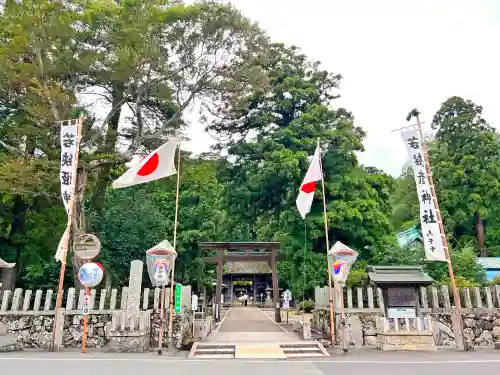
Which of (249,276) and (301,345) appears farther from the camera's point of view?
(249,276)

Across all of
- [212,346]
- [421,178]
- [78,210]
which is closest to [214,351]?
[212,346]

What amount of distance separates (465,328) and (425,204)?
4168 mm

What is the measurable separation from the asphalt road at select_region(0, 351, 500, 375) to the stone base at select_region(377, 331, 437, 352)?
78cm

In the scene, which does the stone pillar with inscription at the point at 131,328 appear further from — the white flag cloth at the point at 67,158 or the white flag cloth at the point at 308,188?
the white flag cloth at the point at 308,188

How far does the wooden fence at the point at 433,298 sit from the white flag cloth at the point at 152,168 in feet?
23.1

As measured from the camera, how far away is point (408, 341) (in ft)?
34.2

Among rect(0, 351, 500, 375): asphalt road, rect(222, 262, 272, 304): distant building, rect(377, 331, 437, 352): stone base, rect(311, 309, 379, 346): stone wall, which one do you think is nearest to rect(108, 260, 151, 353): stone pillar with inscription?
rect(0, 351, 500, 375): asphalt road

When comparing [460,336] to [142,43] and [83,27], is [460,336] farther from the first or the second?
[83,27]

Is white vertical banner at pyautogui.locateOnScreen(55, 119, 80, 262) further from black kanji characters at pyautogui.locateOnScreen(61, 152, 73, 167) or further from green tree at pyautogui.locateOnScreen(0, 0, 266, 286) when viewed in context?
green tree at pyautogui.locateOnScreen(0, 0, 266, 286)

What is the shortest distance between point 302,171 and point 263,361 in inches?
536

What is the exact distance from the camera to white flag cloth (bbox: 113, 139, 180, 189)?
11.0m

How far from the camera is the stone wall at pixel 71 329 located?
11495mm

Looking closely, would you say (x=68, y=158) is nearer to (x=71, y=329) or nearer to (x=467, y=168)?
(x=71, y=329)

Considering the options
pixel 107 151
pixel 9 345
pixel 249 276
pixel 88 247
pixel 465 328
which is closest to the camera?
pixel 9 345
